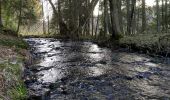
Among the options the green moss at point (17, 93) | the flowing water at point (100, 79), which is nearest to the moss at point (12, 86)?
the green moss at point (17, 93)

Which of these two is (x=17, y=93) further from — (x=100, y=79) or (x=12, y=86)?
(x=100, y=79)

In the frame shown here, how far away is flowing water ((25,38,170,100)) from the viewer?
939 cm

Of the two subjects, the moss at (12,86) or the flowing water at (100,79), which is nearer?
the moss at (12,86)

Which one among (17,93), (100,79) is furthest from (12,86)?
(100,79)

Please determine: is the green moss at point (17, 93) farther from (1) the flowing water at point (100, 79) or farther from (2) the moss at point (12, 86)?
(1) the flowing water at point (100, 79)

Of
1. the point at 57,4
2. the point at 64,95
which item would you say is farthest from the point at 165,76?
the point at 57,4

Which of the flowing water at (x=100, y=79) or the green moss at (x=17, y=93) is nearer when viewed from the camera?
the green moss at (x=17, y=93)

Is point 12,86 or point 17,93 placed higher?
point 12,86

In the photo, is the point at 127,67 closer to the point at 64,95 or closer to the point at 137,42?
the point at 64,95

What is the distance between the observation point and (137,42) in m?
20.9

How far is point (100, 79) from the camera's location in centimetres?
1162

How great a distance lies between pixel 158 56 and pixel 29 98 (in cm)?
1081

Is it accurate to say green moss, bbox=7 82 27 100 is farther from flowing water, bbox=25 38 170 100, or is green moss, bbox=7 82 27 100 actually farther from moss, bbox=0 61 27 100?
flowing water, bbox=25 38 170 100

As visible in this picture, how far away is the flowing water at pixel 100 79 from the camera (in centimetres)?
939
